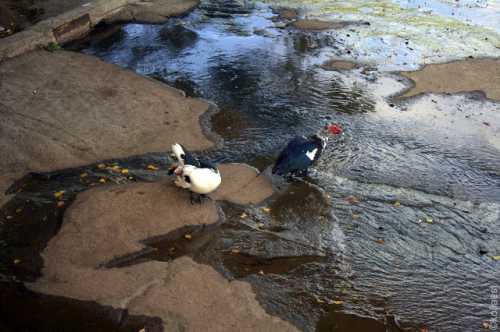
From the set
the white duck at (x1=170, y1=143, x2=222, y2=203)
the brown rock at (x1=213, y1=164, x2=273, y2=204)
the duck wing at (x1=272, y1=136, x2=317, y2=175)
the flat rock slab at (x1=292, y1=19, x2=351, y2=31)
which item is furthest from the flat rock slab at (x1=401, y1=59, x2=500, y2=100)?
the white duck at (x1=170, y1=143, x2=222, y2=203)

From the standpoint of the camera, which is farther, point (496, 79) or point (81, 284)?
point (496, 79)

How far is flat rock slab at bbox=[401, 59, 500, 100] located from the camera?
A: 8281 mm

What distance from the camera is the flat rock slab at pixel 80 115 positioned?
5824mm

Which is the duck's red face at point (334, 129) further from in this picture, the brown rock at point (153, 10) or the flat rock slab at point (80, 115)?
the brown rock at point (153, 10)

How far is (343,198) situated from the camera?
5.51 m

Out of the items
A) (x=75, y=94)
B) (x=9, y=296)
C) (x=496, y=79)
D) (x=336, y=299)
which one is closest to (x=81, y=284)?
(x=9, y=296)

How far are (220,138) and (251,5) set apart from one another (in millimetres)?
6854

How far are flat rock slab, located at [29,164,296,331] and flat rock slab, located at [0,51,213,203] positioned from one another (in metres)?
1.12

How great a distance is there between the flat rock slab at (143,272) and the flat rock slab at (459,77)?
502cm

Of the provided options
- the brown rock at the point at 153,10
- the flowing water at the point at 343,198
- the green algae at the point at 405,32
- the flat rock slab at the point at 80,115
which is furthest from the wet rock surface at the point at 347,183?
the brown rock at the point at 153,10

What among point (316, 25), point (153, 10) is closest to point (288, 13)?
point (316, 25)

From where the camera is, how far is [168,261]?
4320mm

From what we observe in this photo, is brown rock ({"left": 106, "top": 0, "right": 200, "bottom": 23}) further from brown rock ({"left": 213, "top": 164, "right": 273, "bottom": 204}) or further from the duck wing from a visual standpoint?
the duck wing

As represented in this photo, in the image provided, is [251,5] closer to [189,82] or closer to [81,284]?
[189,82]
